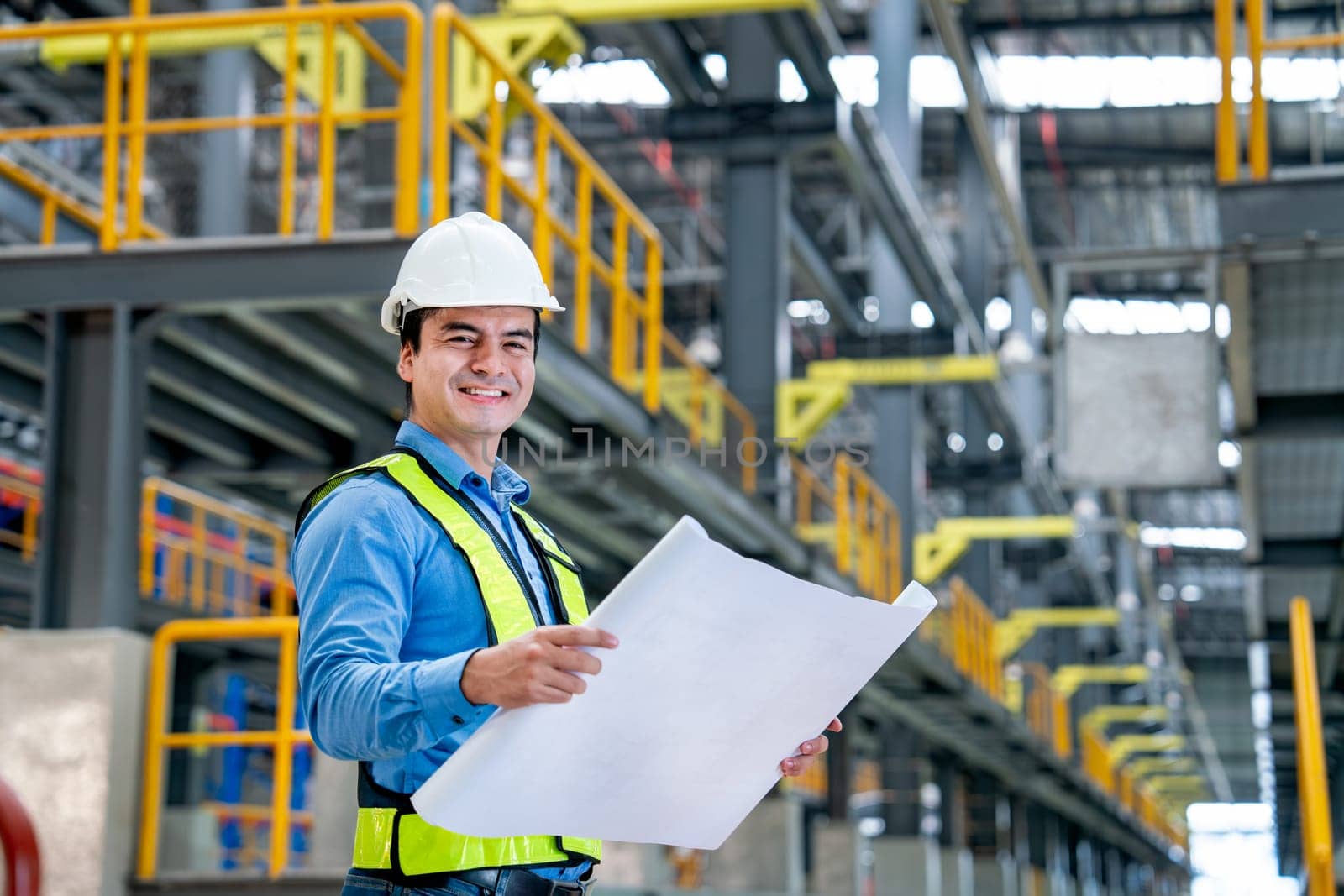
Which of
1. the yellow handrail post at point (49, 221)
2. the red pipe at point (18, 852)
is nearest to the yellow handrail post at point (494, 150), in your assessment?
the yellow handrail post at point (49, 221)

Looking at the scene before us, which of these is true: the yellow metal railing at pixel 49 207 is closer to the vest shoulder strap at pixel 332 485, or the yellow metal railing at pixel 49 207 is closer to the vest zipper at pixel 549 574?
the vest zipper at pixel 549 574

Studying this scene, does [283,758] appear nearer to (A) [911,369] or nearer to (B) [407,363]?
(B) [407,363]

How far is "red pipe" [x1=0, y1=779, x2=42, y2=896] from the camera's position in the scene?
405 centimetres

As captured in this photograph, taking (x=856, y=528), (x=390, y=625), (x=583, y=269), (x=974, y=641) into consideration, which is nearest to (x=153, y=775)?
(x=583, y=269)

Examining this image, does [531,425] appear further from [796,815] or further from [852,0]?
[852,0]

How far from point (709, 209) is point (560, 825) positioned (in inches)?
1123

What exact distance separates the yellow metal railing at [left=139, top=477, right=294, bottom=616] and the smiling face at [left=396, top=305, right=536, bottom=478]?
13.0 meters

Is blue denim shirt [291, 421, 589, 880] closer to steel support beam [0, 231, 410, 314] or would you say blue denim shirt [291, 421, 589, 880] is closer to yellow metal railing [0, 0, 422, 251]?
yellow metal railing [0, 0, 422, 251]

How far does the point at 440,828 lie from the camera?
2.41m

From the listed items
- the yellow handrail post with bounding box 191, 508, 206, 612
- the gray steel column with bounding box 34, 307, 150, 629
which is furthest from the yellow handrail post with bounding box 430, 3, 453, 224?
the yellow handrail post with bounding box 191, 508, 206, 612

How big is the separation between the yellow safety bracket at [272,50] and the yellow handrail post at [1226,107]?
16.0 ft

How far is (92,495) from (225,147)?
277 inches

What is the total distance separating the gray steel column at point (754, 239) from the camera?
1587cm

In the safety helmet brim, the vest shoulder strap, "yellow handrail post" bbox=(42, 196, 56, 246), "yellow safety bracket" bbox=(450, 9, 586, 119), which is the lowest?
the vest shoulder strap
